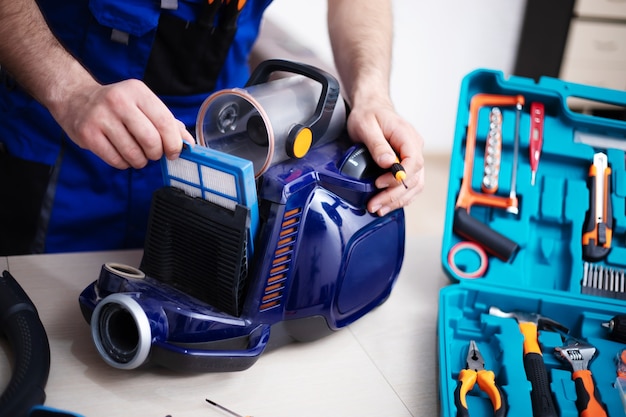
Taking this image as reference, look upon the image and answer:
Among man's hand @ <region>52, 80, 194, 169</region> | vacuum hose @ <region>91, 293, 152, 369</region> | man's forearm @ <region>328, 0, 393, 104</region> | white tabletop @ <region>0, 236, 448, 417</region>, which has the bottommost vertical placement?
white tabletop @ <region>0, 236, 448, 417</region>

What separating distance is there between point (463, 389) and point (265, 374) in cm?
22

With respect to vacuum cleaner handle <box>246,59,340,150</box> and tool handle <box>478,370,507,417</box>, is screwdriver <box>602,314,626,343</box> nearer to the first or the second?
tool handle <box>478,370,507,417</box>

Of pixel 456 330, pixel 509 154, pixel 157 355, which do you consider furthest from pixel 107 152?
pixel 509 154

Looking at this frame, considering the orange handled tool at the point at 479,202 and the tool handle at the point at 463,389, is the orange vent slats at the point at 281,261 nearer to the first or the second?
the tool handle at the point at 463,389

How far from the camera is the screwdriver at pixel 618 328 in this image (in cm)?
86

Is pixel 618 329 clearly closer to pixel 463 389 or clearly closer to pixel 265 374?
pixel 463 389

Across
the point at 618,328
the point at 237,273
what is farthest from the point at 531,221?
the point at 237,273

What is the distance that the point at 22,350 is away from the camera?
2.24 ft

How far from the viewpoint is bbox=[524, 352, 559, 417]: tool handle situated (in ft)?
2.37

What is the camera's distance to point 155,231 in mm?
743

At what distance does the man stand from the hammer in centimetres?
23

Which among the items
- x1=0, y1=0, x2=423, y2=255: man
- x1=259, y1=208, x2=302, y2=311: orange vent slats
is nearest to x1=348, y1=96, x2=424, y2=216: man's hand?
x1=0, y1=0, x2=423, y2=255: man

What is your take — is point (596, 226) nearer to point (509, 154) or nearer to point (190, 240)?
point (509, 154)

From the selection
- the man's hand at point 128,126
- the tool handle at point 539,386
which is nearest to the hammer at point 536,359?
the tool handle at point 539,386
